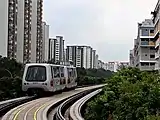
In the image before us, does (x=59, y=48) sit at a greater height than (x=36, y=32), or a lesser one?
lesser

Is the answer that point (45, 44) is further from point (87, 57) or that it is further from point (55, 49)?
point (87, 57)

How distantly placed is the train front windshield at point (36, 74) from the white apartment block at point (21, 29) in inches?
1985

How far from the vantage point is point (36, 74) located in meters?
27.6

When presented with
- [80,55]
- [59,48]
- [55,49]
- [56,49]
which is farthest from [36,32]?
[80,55]

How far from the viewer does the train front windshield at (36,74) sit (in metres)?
27.5

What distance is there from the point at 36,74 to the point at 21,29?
68.3 m

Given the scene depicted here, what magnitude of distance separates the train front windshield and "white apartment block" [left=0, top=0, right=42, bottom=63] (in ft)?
165

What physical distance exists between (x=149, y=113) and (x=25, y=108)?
9085mm

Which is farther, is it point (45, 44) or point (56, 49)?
point (45, 44)

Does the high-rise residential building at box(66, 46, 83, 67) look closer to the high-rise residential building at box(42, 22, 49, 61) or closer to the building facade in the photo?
the building facade

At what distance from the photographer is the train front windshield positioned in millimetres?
27516

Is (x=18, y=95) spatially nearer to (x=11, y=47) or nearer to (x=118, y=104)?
(x=118, y=104)

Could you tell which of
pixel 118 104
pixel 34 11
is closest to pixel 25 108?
pixel 118 104

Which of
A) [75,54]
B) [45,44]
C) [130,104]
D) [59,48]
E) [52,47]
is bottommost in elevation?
[130,104]
